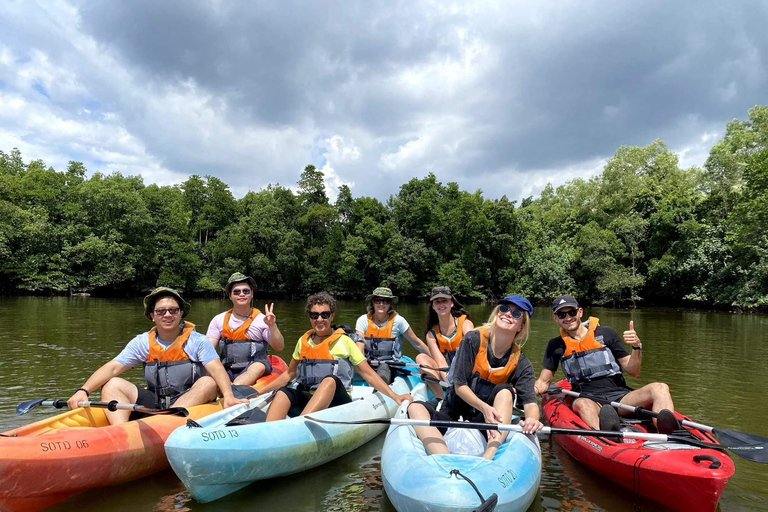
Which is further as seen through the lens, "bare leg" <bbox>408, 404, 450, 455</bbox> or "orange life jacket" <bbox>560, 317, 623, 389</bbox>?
"orange life jacket" <bbox>560, 317, 623, 389</bbox>

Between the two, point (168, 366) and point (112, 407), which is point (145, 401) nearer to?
point (168, 366)

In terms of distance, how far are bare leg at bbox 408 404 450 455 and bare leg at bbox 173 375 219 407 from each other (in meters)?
1.88

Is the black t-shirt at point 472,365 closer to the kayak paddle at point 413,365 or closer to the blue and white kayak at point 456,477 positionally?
the blue and white kayak at point 456,477

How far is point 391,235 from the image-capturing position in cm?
3712

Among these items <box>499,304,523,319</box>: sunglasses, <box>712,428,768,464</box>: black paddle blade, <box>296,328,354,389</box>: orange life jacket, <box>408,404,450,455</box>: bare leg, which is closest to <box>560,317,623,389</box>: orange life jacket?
<box>712,428,768,464</box>: black paddle blade

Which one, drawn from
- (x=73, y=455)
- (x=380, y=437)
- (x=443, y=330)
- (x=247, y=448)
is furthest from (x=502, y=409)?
(x=73, y=455)

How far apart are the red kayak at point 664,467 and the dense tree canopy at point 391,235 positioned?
94.2ft

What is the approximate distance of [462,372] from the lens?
3.90 meters

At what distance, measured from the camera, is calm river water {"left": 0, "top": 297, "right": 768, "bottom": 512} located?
382 centimetres

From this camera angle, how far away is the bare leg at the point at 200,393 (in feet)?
14.1

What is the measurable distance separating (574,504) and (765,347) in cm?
1259

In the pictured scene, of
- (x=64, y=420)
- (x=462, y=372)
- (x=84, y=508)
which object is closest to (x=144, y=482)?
(x=84, y=508)

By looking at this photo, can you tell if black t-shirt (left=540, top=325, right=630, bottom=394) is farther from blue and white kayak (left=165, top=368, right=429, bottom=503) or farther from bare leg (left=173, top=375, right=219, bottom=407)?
bare leg (left=173, top=375, right=219, bottom=407)

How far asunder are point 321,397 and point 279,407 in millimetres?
368
